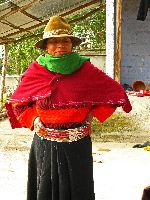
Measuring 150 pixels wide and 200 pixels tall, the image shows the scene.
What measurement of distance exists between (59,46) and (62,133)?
0.70 metres

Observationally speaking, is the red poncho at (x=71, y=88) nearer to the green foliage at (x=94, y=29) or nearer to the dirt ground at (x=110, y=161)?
the dirt ground at (x=110, y=161)

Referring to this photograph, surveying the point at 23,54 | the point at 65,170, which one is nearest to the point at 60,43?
the point at 65,170

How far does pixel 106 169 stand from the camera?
555cm

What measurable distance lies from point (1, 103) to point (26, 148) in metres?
3.74

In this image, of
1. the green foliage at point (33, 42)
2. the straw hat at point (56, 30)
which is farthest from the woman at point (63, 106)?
the green foliage at point (33, 42)

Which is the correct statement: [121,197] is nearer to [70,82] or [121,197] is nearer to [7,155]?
[70,82]

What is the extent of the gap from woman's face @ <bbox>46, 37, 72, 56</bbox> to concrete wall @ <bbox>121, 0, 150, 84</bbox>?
8.25m

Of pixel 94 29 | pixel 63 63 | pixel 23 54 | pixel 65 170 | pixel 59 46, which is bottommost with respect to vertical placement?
pixel 65 170

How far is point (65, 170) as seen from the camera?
329 centimetres

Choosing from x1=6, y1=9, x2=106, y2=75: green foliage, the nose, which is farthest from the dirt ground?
x1=6, y1=9, x2=106, y2=75: green foliage

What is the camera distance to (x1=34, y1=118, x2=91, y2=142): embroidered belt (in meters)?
3.30

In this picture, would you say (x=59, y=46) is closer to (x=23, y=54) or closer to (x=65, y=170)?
(x=65, y=170)

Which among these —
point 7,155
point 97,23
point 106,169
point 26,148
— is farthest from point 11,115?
point 97,23

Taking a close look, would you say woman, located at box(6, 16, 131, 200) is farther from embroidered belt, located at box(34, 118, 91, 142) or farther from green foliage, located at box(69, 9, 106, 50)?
green foliage, located at box(69, 9, 106, 50)
